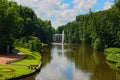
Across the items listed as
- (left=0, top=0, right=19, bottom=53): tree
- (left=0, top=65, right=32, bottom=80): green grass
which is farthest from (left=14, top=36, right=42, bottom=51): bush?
(left=0, top=65, right=32, bottom=80): green grass

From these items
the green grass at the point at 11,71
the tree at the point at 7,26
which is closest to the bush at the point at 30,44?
the tree at the point at 7,26

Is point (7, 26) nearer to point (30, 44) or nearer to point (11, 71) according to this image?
point (30, 44)

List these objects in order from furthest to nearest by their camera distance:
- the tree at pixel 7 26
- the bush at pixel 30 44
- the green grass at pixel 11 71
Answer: the bush at pixel 30 44 → the tree at pixel 7 26 → the green grass at pixel 11 71

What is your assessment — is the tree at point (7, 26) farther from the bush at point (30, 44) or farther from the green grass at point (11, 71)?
the green grass at point (11, 71)

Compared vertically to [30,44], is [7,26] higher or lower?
higher

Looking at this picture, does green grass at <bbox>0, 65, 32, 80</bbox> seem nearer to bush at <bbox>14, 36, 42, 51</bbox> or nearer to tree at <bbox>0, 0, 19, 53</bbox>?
tree at <bbox>0, 0, 19, 53</bbox>

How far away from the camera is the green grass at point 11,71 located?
43250 mm

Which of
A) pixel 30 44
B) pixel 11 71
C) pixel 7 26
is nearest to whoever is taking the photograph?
pixel 11 71

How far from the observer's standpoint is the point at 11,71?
47062 millimetres

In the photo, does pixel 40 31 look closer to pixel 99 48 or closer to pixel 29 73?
pixel 99 48

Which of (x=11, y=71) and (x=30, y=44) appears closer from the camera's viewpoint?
(x=11, y=71)

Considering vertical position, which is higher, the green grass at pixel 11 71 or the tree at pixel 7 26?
the tree at pixel 7 26

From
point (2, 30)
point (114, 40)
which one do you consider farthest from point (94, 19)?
point (2, 30)

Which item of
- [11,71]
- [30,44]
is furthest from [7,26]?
[11,71]
